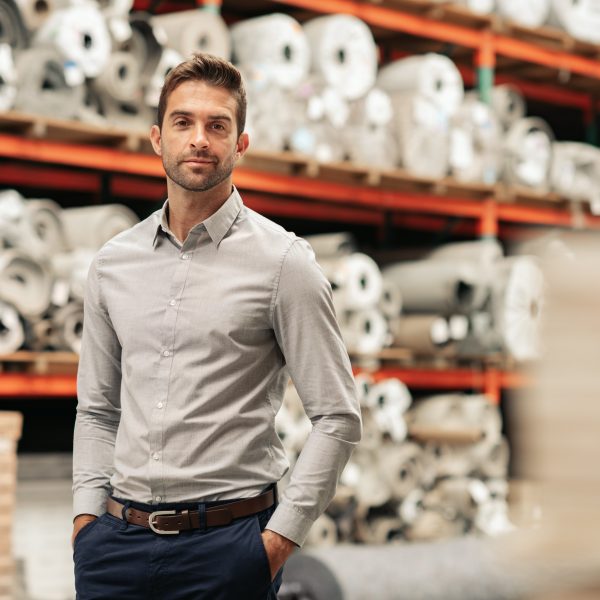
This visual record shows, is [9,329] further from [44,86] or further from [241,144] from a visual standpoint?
[241,144]

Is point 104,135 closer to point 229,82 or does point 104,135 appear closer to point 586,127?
point 229,82

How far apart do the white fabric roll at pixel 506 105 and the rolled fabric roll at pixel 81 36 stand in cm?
367

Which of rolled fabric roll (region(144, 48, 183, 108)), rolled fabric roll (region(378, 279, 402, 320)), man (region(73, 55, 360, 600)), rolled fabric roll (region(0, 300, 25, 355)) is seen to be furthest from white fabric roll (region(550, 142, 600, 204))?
man (region(73, 55, 360, 600))

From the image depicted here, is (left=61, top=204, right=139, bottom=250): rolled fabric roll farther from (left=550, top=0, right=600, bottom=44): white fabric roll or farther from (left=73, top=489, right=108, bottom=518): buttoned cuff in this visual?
(left=550, top=0, right=600, bottom=44): white fabric roll

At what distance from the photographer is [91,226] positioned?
5.97m

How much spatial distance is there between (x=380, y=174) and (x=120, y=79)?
1.98 meters

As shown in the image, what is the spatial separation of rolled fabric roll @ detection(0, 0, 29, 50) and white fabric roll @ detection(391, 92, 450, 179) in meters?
2.73

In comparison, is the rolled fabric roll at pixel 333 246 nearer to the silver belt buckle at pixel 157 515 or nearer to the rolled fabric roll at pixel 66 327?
the rolled fabric roll at pixel 66 327

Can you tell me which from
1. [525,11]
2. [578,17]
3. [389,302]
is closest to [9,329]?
[389,302]

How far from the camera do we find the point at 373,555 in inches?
217

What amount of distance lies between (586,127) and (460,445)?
14.4 ft

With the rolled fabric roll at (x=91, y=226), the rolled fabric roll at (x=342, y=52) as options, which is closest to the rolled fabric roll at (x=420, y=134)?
the rolled fabric roll at (x=342, y=52)

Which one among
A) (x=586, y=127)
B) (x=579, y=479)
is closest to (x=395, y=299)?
(x=586, y=127)

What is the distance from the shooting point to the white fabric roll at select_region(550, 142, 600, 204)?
8.98 m
